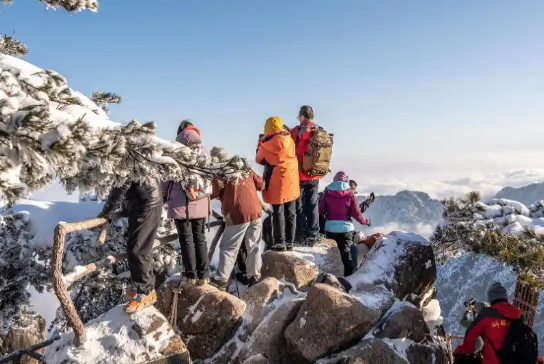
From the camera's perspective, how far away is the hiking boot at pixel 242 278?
26.8ft

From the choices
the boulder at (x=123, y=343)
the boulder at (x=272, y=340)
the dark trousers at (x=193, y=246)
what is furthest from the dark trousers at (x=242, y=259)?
the boulder at (x=123, y=343)

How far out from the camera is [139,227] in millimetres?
5160

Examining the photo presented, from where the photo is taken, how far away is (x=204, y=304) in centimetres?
648

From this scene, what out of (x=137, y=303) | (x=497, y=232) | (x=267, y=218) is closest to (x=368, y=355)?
(x=137, y=303)

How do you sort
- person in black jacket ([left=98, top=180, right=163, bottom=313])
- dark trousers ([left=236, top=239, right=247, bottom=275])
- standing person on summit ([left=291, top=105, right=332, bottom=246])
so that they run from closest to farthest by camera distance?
1. person in black jacket ([left=98, top=180, right=163, bottom=313])
2. dark trousers ([left=236, top=239, right=247, bottom=275])
3. standing person on summit ([left=291, top=105, right=332, bottom=246])

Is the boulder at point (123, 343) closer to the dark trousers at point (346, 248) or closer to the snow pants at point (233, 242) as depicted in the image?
the snow pants at point (233, 242)

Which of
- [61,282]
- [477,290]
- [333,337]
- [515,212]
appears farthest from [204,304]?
[477,290]

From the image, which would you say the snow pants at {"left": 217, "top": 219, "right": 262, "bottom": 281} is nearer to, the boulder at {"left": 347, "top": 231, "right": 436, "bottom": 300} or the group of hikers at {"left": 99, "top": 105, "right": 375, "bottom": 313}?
the group of hikers at {"left": 99, "top": 105, "right": 375, "bottom": 313}

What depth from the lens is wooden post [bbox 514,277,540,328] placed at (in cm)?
855

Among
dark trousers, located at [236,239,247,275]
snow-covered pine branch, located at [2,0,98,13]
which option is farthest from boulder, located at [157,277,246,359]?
snow-covered pine branch, located at [2,0,98,13]

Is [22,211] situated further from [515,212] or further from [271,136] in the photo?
[515,212]

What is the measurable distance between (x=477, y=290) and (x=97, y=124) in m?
75.8

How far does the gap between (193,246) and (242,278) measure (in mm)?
2164

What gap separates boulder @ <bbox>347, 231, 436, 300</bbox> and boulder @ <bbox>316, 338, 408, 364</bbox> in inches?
77.6
